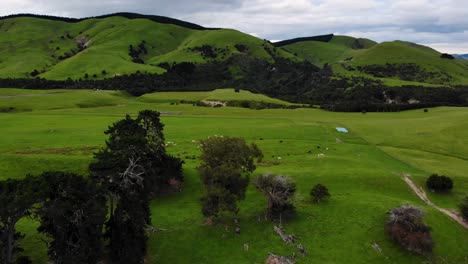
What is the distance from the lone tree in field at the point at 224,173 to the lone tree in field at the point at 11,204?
18889mm

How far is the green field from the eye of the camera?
1711 inches

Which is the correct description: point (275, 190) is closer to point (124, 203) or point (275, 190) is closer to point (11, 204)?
point (124, 203)

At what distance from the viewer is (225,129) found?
4048 inches

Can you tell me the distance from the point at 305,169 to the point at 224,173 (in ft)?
82.6

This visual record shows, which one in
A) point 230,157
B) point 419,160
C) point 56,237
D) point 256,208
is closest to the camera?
point 56,237

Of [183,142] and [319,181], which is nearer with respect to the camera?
[319,181]

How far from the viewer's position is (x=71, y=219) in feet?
107

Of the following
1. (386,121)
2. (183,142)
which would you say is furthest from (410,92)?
(183,142)

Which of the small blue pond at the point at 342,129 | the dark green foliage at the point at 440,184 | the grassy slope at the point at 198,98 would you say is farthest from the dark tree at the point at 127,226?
the grassy slope at the point at 198,98

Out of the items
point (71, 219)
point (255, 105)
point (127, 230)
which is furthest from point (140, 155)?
point (255, 105)

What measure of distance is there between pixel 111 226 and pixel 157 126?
27.3 metres

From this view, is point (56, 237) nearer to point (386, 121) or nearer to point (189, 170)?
point (189, 170)

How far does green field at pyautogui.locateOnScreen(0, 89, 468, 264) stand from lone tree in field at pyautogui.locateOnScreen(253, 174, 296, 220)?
2127 millimetres

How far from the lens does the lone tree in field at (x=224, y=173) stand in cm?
4431
